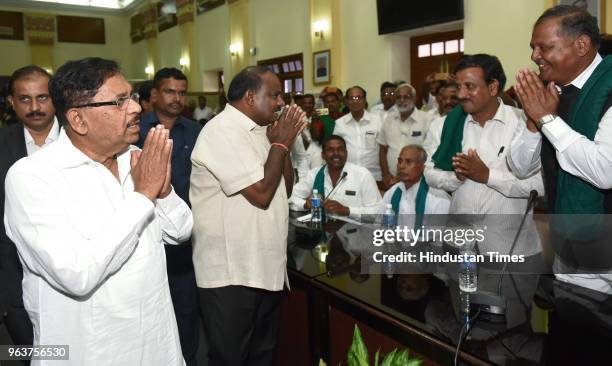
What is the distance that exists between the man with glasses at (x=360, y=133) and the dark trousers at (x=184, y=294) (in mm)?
2809

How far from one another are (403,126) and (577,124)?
3150 mm

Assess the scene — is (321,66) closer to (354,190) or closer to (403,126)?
(403,126)

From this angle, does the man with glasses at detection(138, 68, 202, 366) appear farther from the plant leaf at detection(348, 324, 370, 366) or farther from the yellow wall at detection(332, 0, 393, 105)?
the yellow wall at detection(332, 0, 393, 105)

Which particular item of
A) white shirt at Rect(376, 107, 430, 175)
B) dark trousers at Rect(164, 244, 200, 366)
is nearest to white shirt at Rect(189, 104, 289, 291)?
dark trousers at Rect(164, 244, 200, 366)

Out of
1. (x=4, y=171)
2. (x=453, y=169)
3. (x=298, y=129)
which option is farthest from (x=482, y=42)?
(x=4, y=171)

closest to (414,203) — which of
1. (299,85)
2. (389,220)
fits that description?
(389,220)

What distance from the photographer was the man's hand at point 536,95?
1574 mm

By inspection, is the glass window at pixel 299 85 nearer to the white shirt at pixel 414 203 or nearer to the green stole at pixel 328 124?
the green stole at pixel 328 124

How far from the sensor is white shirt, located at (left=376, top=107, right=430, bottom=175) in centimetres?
468

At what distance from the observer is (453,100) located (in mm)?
3812

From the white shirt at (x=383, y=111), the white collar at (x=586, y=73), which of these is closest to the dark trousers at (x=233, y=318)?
the white collar at (x=586, y=73)

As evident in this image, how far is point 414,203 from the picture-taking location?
2.95m

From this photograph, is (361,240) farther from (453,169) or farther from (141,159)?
(141,159)

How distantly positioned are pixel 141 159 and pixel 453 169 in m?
1.61
